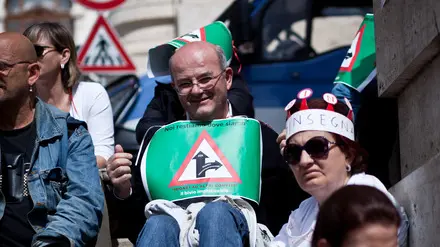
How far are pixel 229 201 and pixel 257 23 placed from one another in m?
6.23

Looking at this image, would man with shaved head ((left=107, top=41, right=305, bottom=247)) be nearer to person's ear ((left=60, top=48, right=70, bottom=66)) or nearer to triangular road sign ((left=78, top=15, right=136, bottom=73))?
person's ear ((left=60, top=48, right=70, bottom=66))

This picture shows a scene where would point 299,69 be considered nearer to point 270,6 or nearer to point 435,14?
point 270,6

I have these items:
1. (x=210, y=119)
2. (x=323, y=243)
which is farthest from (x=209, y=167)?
(x=323, y=243)

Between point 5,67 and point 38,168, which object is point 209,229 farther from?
point 5,67

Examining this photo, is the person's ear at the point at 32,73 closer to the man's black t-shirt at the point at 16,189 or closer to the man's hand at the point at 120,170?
the man's black t-shirt at the point at 16,189

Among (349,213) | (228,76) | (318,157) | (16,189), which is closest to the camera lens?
(349,213)

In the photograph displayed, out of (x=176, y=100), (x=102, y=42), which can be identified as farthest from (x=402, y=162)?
(x=102, y=42)

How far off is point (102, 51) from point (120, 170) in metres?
6.47

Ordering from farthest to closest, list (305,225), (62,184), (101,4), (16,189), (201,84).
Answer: (101,4) < (201,84) < (62,184) < (16,189) < (305,225)

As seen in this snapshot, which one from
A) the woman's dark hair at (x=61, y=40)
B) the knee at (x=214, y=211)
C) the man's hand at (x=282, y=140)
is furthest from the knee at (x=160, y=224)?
the woman's dark hair at (x=61, y=40)

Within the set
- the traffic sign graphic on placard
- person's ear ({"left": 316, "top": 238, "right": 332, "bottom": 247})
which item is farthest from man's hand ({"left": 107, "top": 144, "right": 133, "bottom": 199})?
the traffic sign graphic on placard

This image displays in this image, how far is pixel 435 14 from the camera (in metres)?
4.22

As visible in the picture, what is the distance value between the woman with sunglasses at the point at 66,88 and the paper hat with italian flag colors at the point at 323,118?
172cm

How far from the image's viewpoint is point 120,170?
16.4 feet
